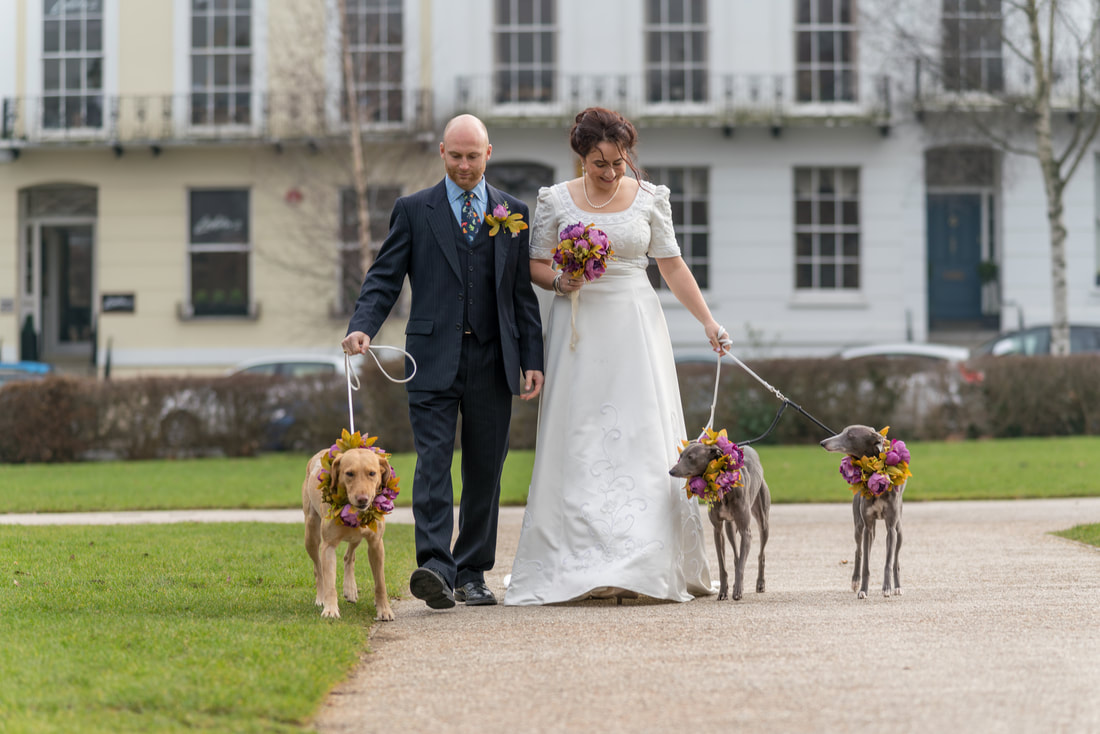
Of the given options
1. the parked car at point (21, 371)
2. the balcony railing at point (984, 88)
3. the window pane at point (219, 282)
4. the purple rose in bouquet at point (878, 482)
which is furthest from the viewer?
the window pane at point (219, 282)

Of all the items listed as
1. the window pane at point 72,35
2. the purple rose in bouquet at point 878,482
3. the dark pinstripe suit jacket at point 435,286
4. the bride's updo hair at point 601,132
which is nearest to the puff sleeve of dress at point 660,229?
the bride's updo hair at point 601,132

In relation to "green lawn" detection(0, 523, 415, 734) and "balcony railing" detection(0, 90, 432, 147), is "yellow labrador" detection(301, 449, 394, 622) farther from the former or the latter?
"balcony railing" detection(0, 90, 432, 147)

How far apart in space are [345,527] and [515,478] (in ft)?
28.9

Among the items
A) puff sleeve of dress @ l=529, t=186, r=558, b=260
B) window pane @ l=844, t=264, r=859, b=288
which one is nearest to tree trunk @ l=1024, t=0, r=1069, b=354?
window pane @ l=844, t=264, r=859, b=288

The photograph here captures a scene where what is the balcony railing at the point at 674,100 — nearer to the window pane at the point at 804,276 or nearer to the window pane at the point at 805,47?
the window pane at the point at 805,47

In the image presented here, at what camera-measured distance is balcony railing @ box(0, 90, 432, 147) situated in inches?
960

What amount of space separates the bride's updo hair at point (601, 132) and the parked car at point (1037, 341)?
15.1 m

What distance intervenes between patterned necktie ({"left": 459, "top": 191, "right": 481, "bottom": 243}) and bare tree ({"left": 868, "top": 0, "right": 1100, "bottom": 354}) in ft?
55.0

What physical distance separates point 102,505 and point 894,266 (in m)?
17.0

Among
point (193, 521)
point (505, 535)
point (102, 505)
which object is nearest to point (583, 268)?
point (505, 535)

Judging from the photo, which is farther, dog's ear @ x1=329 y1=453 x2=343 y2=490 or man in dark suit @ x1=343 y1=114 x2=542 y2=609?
man in dark suit @ x1=343 y1=114 x2=542 y2=609

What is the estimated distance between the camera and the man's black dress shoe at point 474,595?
6.28 meters

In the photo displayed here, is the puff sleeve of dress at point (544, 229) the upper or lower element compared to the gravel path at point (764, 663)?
upper

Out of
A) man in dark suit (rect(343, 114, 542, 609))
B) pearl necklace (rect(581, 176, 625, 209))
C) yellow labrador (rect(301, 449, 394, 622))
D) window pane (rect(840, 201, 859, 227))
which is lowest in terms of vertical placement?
yellow labrador (rect(301, 449, 394, 622))
